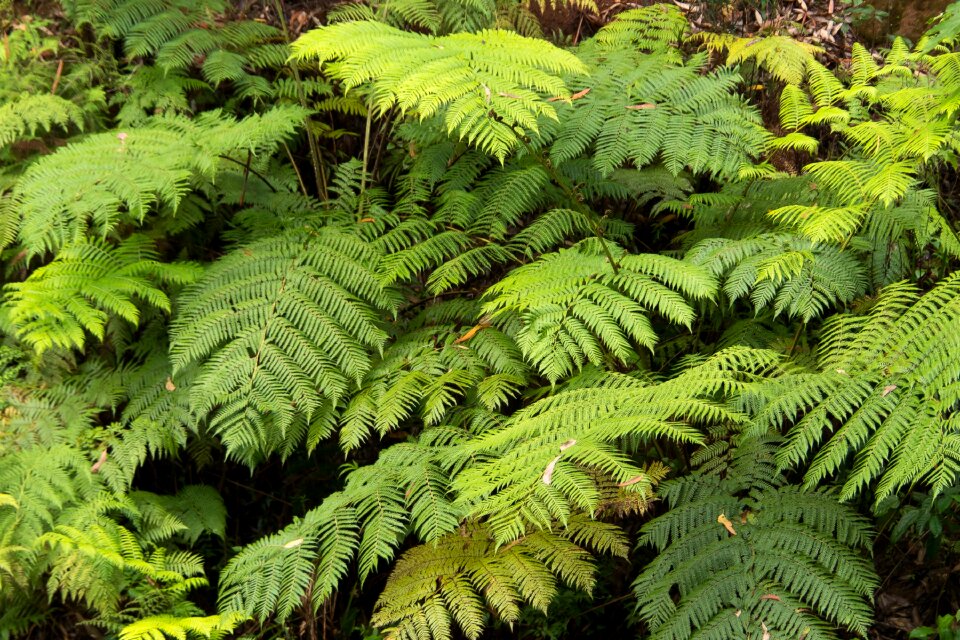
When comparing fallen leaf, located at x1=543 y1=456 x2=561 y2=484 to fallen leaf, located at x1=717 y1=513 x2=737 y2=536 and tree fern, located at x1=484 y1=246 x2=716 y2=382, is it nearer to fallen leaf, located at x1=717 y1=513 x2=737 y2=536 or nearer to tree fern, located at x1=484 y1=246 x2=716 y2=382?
tree fern, located at x1=484 y1=246 x2=716 y2=382

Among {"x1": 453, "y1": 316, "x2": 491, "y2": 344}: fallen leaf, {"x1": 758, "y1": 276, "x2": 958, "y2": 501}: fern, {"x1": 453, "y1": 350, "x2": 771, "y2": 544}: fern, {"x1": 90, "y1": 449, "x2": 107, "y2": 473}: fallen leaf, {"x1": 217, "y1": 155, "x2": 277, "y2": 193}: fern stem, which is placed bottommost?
{"x1": 90, "y1": 449, "x2": 107, "y2": 473}: fallen leaf

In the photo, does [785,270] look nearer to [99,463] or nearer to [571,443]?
[571,443]

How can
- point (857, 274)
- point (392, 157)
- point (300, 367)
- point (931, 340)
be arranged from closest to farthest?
point (931, 340) < point (857, 274) < point (300, 367) < point (392, 157)

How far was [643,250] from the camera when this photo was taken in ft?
12.0

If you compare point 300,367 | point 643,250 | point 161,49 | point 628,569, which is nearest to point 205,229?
point 161,49

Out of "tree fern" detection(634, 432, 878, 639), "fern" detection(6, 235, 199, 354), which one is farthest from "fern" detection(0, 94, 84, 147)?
"tree fern" detection(634, 432, 878, 639)

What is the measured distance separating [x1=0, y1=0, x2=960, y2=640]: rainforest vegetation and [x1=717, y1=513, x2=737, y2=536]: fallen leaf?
30 millimetres

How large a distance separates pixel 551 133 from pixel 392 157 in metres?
0.90

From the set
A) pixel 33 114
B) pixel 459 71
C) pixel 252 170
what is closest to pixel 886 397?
pixel 459 71

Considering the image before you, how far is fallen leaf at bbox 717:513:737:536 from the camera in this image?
2257 millimetres

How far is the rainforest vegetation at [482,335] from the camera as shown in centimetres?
219

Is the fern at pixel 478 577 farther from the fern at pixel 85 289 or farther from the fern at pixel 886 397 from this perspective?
the fern at pixel 85 289

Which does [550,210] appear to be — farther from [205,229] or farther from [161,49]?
[161,49]

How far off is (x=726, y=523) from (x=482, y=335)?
3.45 feet
